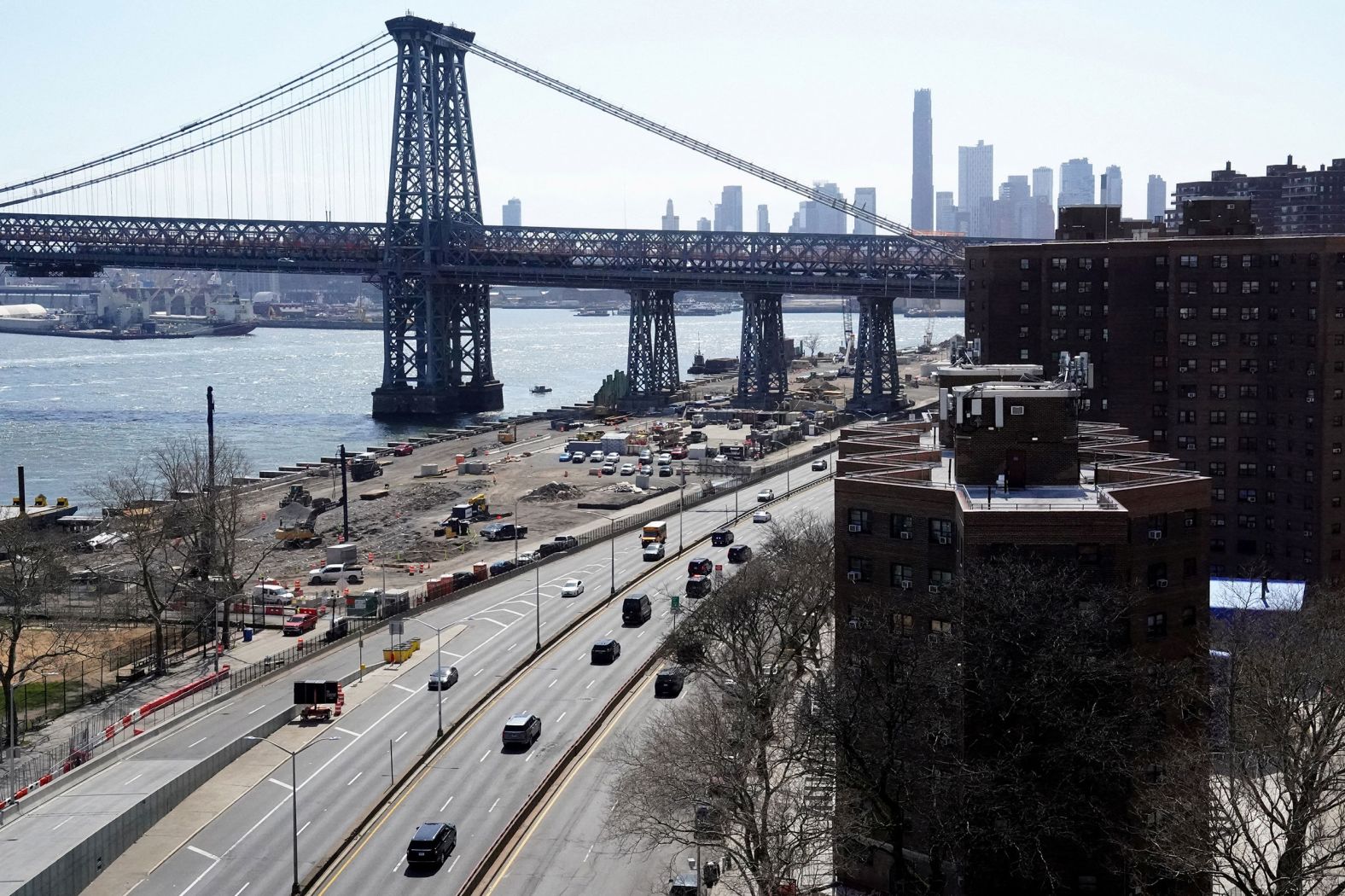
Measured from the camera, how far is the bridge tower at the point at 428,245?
189125 mm

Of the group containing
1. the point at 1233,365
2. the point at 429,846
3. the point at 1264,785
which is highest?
the point at 1233,365

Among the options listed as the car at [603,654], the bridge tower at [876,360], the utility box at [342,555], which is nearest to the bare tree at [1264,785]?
the car at [603,654]

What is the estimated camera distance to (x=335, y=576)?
84.9m

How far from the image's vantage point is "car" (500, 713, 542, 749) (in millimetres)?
50594

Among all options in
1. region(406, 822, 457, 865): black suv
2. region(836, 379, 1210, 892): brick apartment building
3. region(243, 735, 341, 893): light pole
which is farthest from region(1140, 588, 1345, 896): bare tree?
region(243, 735, 341, 893): light pole

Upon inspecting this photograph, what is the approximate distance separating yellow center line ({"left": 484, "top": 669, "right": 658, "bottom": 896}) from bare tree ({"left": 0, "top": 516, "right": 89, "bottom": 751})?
20.0 metres

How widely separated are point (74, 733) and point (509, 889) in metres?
22.6

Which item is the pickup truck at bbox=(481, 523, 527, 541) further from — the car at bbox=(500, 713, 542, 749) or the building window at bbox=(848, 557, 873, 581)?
the building window at bbox=(848, 557, 873, 581)

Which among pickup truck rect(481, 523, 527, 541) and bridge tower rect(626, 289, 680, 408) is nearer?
pickup truck rect(481, 523, 527, 541)

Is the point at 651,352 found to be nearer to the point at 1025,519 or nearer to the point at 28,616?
the point at 28,616

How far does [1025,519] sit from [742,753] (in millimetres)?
9632

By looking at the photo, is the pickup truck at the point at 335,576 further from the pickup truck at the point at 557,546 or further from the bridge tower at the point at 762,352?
the bridge tower at the point at 762,352

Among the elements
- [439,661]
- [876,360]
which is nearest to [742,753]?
[439,661]

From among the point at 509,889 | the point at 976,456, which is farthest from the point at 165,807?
the point at 976,456
